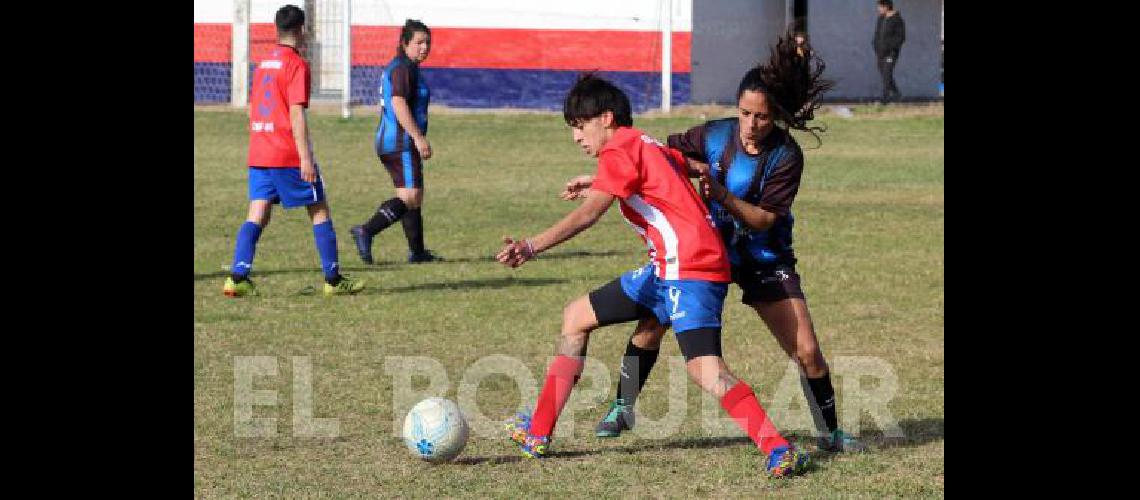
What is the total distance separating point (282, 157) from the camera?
11.6 m

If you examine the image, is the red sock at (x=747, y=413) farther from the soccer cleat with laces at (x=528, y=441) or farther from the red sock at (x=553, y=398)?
the soccer cleat with laces at (x=528, y=441)

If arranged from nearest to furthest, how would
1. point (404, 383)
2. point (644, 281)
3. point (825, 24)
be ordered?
1. point (644, 281)
2. point (404, 383)
3. point (825, 24)

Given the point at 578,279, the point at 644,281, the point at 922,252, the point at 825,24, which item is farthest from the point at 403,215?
the point at 825,24

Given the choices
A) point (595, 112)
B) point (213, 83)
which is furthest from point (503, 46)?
point (595, 112)

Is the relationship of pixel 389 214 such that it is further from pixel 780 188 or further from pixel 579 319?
pixel 780 188

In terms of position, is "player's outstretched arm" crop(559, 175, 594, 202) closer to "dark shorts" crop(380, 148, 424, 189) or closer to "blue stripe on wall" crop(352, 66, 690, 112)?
"dark shorts" crop(380, 148, 424, 189)

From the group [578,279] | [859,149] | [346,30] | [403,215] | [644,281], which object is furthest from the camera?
[346,30]

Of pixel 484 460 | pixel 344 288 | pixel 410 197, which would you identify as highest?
pixel 410 197

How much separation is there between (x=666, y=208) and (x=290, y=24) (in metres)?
5.22

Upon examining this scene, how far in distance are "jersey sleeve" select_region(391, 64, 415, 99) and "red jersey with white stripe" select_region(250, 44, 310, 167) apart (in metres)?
1.83

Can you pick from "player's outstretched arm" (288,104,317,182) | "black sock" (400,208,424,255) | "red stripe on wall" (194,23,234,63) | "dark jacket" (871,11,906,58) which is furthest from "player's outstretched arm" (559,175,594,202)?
"dark jacket" (871,11,906,58)

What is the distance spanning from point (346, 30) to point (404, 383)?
23821 millimetres
